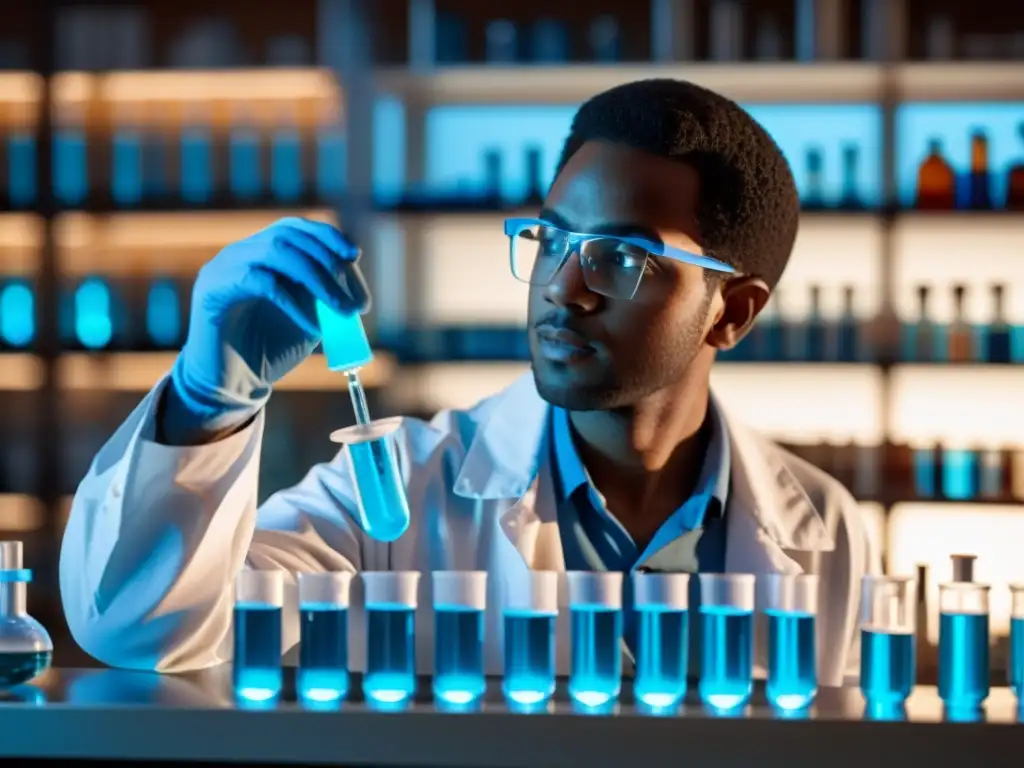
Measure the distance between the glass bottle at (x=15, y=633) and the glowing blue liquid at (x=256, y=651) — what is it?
0.67 ft

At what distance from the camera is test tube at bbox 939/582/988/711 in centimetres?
118

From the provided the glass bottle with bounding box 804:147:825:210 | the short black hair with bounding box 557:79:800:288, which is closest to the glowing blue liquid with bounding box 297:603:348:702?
the short black hair with bounding box 557:79:800:288

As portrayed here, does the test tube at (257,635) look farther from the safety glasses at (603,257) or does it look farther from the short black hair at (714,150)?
the short black hair at (714,150)

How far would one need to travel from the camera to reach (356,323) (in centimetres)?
131

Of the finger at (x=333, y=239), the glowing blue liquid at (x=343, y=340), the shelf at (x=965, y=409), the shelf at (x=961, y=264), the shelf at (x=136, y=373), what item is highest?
the finger at (x=333, y=239)

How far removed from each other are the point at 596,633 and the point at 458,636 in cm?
12

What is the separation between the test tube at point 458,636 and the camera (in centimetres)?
119

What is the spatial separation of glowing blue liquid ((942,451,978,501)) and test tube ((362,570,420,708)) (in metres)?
2.42

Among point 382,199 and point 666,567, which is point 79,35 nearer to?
point 382,199

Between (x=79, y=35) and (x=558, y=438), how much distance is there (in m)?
2.37

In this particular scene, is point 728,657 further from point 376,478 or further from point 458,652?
point 376,478

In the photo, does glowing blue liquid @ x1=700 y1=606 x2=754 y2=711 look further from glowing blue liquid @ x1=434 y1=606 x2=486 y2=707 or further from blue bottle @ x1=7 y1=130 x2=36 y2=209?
blue bottle @ x1=7 y1=130 x2=36 y2=209

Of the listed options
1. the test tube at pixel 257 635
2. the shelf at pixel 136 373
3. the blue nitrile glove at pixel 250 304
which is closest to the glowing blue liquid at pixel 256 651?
the test tube at pixel 257 635

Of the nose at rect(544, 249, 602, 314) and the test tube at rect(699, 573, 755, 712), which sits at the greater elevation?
the nose at rect(544, 249, 602, 314)
